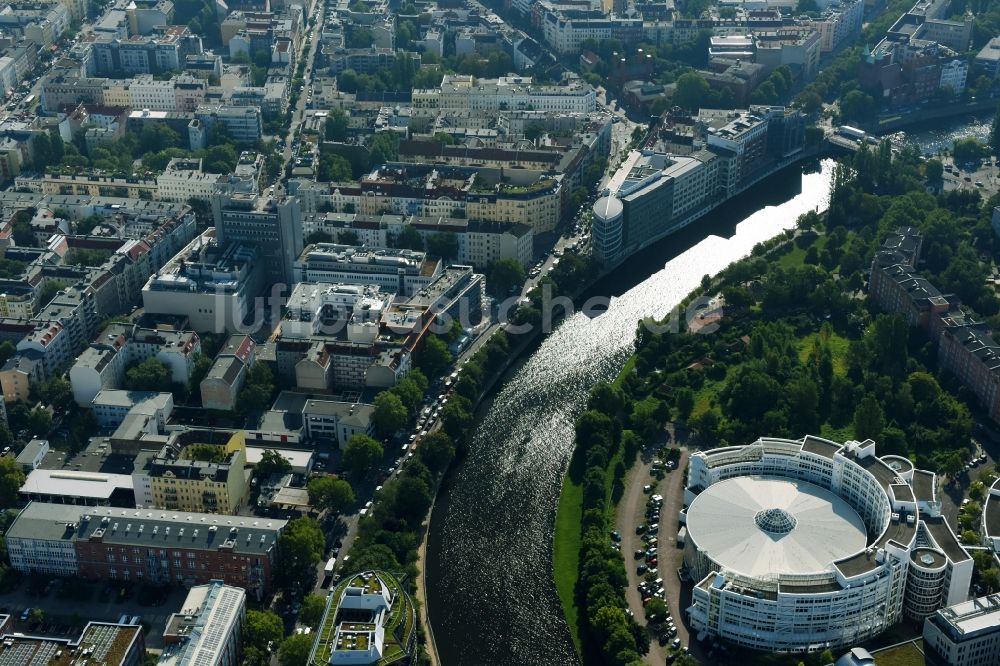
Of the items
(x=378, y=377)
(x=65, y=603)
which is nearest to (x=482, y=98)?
(x=378, y=377)

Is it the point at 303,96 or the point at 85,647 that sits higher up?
the point at 303,96

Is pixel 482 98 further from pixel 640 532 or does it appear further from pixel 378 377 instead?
pixel 640 532

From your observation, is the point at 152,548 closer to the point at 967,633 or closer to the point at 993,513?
the point at 967,633

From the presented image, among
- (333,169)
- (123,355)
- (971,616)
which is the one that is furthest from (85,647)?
(333,169)

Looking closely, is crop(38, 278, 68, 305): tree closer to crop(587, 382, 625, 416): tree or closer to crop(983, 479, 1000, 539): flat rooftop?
crop(587, 382, 625, 416): tree

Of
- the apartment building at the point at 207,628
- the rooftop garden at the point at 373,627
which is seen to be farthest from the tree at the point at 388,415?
the apartment building at the point at 207,628

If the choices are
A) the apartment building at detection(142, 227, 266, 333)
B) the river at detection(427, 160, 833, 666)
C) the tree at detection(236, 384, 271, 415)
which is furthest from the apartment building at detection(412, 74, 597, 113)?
the tree at detection(236, 384, 271, 415)

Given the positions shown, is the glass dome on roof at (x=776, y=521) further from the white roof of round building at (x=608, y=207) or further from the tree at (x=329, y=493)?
the white roof of round building at (x=608, y=207)
